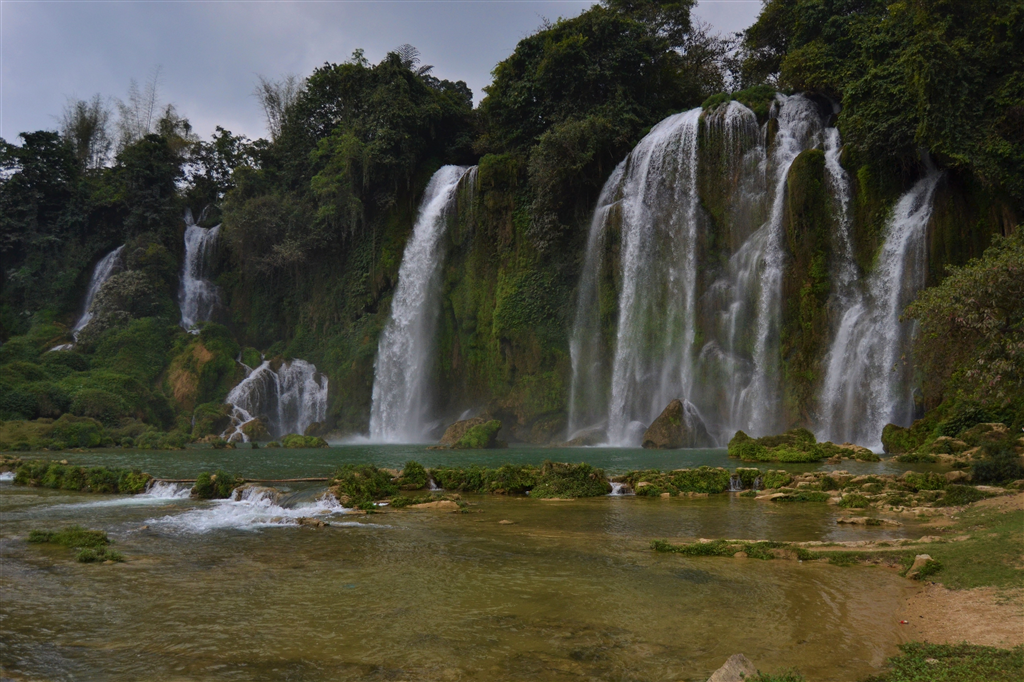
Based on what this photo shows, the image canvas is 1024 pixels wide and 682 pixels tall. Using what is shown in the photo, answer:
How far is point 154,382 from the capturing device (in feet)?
138

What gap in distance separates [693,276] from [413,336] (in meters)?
15.6

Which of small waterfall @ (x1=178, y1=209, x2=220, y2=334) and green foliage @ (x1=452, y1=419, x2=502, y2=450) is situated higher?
small waterfall @ (x1=178, y1=209, x2=220, y2=334)

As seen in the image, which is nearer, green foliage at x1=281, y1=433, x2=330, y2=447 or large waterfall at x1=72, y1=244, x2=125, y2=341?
green foliage at x1=281, y1=433, x2=330, y2=447

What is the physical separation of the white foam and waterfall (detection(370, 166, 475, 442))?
23385 mm

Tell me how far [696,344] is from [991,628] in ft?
82.8

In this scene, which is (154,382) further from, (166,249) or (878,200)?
(878,200)

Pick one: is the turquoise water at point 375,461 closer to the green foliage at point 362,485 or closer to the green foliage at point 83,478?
the green foliage at point 83,478

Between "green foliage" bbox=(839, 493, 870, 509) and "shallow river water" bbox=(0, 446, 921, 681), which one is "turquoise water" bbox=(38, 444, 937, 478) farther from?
"shallow river water" bbox=(0, 446, 921, 681)

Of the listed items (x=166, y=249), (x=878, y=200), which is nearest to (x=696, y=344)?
(x=878, y=200)

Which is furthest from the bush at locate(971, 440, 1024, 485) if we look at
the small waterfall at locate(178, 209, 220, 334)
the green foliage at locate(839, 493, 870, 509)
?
the small waterfall at locate(178, 209, 220, 334)

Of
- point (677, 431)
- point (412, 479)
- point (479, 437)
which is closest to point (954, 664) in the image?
point (412, 479)

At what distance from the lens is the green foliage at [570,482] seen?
14.4 meters

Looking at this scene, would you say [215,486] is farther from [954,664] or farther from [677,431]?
[677,431]

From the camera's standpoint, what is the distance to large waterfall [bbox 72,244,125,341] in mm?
46562
